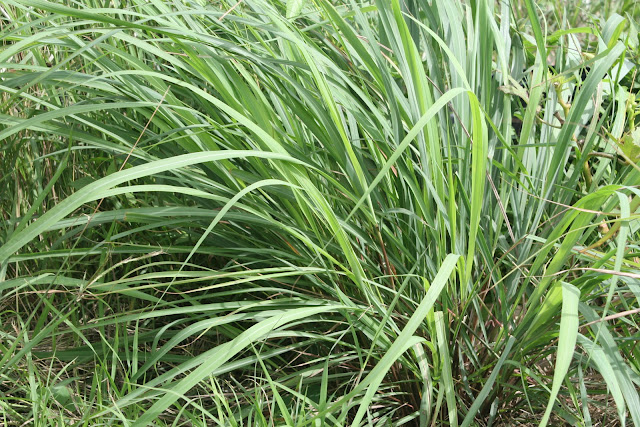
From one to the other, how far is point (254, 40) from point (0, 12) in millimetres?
699

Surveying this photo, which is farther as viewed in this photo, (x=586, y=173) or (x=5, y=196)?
(x=5, y=196)

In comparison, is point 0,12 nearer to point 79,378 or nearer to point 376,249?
point 79,378

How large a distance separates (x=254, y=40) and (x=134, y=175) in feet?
2.48

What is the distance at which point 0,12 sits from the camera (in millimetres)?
1632

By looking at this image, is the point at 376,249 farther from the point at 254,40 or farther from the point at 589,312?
the point at 254,40

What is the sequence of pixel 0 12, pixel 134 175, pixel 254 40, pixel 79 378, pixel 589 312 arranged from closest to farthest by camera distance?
1. pixel 134 175
2. pixel 589 312
3. pixel 79 378
4. pixel 254 40
5. pixel 0 12

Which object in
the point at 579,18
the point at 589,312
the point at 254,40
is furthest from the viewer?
the point at 579,18

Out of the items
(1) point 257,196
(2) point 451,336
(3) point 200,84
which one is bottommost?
(2) point 451,336

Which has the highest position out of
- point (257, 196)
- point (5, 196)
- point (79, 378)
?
point (257, 196)

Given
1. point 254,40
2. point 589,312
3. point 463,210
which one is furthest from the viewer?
point 254,40

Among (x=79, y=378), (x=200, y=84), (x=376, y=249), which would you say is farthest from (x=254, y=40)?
(x=79, y=378)

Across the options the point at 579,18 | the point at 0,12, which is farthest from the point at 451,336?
the point at 579,18

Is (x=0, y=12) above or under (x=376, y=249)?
above

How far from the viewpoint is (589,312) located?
0.94 metres
